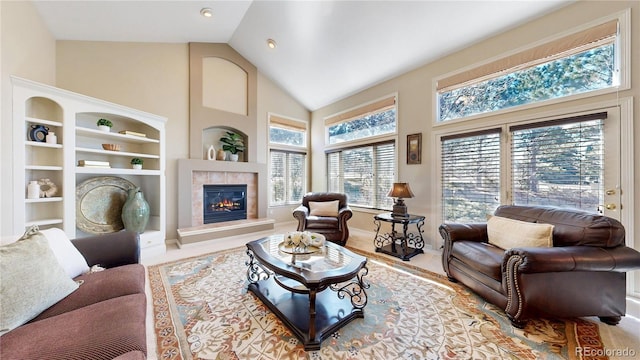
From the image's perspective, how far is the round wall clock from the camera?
2.51 meters

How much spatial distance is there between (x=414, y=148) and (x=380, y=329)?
2.91 m

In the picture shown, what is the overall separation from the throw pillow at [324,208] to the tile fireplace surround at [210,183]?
3.82ft

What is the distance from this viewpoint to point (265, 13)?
139 inches

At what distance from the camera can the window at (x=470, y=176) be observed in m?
3.05

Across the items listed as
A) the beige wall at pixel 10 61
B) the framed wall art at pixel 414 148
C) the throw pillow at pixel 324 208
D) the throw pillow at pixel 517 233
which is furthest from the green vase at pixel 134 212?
the throw pillow at pixel 517 233

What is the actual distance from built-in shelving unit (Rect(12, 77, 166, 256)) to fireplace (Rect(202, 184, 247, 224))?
0.90m

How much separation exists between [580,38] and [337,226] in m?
3.56

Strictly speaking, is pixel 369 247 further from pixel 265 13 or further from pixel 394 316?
pixel 265 13

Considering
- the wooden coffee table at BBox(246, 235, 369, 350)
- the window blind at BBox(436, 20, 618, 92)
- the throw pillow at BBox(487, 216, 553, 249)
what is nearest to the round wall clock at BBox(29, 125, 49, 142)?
the wooden coffee table at BBox(246, 235, 369, 350)

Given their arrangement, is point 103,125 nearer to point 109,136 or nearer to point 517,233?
point 109,136

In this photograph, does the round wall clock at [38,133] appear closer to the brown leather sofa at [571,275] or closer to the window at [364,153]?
the window at [364,153]

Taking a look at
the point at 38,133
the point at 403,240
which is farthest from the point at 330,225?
the point at 38,133

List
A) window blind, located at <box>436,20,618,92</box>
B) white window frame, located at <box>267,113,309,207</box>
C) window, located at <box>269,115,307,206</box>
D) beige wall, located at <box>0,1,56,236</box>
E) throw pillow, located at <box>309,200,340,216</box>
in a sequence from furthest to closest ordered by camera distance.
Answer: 1. window, located at <box>269,115,307,206</box>
2. white window frame, located at <box>267,113,309,207</box>
3. throw pillow, located at <box>309,200,340,216</box>
4. window blind, located at <box>436,20,618,92</box>
5. beige wall, located at <box>0,1,56,236</box>

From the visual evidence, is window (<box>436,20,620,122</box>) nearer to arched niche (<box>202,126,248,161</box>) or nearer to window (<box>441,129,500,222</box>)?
window (<box>441,129,500,222</box>)
